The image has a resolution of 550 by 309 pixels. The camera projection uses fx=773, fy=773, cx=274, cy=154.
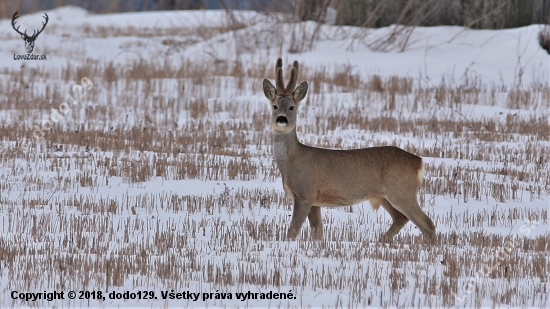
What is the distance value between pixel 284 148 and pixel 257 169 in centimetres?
367

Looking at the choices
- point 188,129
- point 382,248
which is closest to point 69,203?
point 382,248

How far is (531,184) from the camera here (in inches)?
465

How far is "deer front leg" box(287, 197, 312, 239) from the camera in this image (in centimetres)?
805

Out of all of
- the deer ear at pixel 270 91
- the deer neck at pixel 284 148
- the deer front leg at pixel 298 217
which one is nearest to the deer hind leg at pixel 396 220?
the deer front leg at pixel 298 217

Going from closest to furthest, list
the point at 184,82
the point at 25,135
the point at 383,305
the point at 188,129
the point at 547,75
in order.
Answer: the point at 383,305
the point at 25,135
the point at 188,129
the point at 184,82
the point at 547,75

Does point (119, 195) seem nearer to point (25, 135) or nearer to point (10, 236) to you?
point (10, 236)

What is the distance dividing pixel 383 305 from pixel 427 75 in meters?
16.7

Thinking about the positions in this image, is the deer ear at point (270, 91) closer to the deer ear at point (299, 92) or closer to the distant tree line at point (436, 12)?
the deer ear at point (299, 92)

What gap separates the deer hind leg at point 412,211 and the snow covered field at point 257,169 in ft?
0.66

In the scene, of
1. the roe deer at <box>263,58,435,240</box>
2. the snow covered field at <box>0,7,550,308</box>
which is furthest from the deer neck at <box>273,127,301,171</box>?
the snow covered field at <box>0,7,550,308</box>

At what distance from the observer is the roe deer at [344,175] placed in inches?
328

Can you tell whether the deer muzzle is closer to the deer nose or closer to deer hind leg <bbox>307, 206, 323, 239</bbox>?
the deer nose

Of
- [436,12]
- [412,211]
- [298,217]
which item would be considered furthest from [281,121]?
[436,12]

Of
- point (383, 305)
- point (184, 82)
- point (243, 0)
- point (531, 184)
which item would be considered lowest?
point (383, 305)
